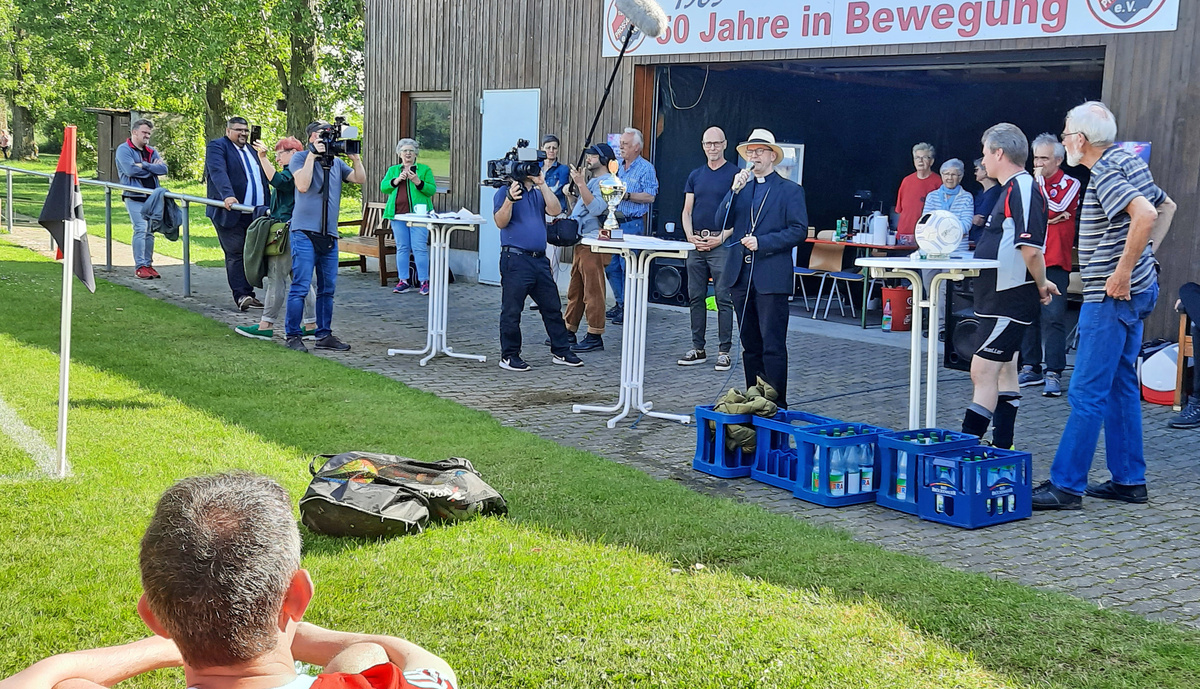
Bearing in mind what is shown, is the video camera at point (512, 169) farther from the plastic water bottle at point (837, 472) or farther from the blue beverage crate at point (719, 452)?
the plastic water bottle at point (837, 472)

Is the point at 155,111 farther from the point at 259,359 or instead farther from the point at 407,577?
the point at 407,577

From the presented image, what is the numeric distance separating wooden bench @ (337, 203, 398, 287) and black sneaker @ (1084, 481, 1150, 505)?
10961mm

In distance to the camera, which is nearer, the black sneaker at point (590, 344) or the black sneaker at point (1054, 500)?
the black sneaker at point (1054, 500)

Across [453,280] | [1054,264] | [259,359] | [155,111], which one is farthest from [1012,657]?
[155,111]

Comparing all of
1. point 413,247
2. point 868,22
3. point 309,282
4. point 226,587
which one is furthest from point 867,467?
point 413,247

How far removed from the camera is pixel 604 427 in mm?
7867

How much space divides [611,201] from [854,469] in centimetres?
316

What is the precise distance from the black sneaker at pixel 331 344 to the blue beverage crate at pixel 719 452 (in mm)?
4627

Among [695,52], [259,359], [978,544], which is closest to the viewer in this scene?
[978,544]

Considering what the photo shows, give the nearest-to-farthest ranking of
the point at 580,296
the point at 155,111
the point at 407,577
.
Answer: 1. the point at 407,577
2. the point at 580,296
3. the point at 155,111

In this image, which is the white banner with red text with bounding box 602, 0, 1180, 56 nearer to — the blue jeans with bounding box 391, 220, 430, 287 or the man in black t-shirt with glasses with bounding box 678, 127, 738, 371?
the man in black t-shirt with glasses with bounding box 678, 127, 738, 371

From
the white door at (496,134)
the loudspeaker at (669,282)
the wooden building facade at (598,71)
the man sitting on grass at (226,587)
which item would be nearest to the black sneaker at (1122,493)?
the wooden building facade at (598,71)

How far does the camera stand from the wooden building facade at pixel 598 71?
9648 millimetres

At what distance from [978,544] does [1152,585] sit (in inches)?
31.0
